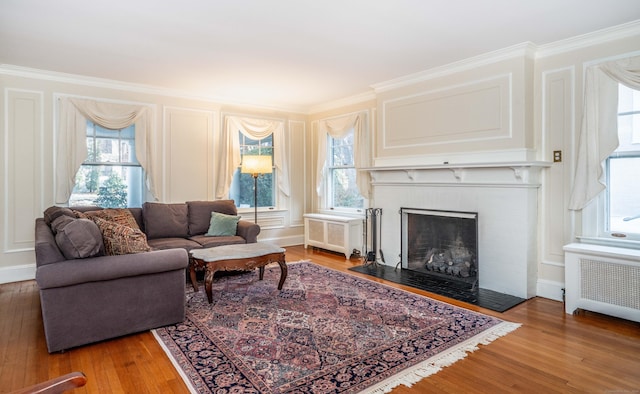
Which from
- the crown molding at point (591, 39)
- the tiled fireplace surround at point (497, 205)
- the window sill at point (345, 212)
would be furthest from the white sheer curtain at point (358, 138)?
the crown molding at point (591, 39)

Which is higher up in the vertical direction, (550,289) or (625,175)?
(625,175)

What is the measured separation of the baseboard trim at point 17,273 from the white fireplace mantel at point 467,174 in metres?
4.40

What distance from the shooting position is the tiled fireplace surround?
3.74 metres

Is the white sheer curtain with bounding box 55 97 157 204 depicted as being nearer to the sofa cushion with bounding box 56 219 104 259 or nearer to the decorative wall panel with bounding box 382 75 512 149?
the sofa cushion with bounding box 56 219 104 259

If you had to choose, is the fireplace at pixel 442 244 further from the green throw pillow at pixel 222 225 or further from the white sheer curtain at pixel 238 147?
the white sheer curtain at pixel 238 147

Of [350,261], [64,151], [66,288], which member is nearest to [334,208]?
[350,261]

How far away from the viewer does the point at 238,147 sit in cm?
605

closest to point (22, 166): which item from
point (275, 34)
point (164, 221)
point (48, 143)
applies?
point (48, 143)

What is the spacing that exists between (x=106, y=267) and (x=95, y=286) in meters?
0.15

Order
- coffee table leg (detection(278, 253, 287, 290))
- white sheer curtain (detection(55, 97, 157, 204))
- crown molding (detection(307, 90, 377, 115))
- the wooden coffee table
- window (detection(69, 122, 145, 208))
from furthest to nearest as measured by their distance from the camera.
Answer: crown molding (detection(307, 90, 377, 115))
window (detection(69, 122, 145, 208))
white sheer curtain (detection(55, 97, 157, 204))
coffee table leg (detection(278, 253, 287, 290))
the wooden coffee table

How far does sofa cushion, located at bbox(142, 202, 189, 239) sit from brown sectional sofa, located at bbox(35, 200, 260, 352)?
165 cm

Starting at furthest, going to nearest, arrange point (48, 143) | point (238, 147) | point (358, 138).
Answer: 1. point (238, 147)
2. point (358, 138)
3. point (48, 143)

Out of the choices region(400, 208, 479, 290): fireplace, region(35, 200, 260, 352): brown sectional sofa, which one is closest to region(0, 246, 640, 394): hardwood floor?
region(35, 200, 260, 352): brown sectional sofa

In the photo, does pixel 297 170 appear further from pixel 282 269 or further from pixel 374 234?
pixel 282 269
